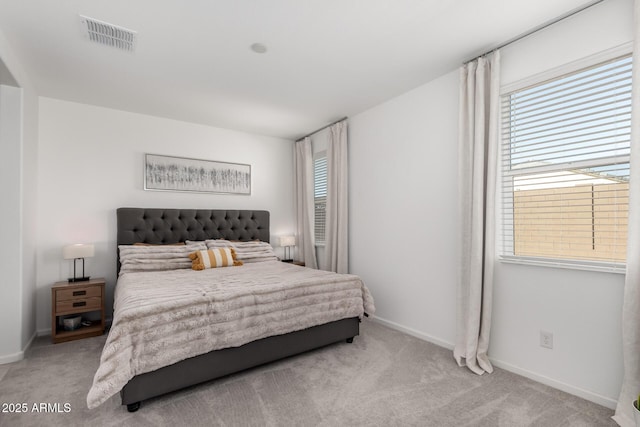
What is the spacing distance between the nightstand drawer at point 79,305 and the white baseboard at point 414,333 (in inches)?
122

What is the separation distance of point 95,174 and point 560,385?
5.01 m

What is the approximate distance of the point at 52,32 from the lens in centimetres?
229

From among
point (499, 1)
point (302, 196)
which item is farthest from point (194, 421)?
point (302, 196)

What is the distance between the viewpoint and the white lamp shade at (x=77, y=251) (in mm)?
3242

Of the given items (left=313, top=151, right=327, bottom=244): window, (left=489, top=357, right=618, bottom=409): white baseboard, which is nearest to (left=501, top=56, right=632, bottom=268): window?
(left=489, top=357, right=618, bottom=409): white baseboard

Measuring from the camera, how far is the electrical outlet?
2244 mm

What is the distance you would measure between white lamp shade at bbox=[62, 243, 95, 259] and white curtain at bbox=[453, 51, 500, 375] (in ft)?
12.5

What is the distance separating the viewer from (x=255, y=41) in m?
2.45

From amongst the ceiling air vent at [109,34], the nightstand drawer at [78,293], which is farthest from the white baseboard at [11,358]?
the ceiling air vent at [109,34]

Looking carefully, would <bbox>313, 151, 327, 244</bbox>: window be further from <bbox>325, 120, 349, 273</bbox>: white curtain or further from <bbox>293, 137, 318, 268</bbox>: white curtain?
<bbox>325, 120, 349, 273</bbox>: white curtain

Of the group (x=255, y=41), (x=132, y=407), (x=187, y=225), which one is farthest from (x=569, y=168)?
(x=187, y=225)

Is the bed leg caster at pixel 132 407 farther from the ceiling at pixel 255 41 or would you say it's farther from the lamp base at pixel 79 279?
the ceiling at pixel 255 41

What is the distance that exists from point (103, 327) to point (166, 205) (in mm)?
1613

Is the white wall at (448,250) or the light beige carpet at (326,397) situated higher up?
the white wall at (448,250)
